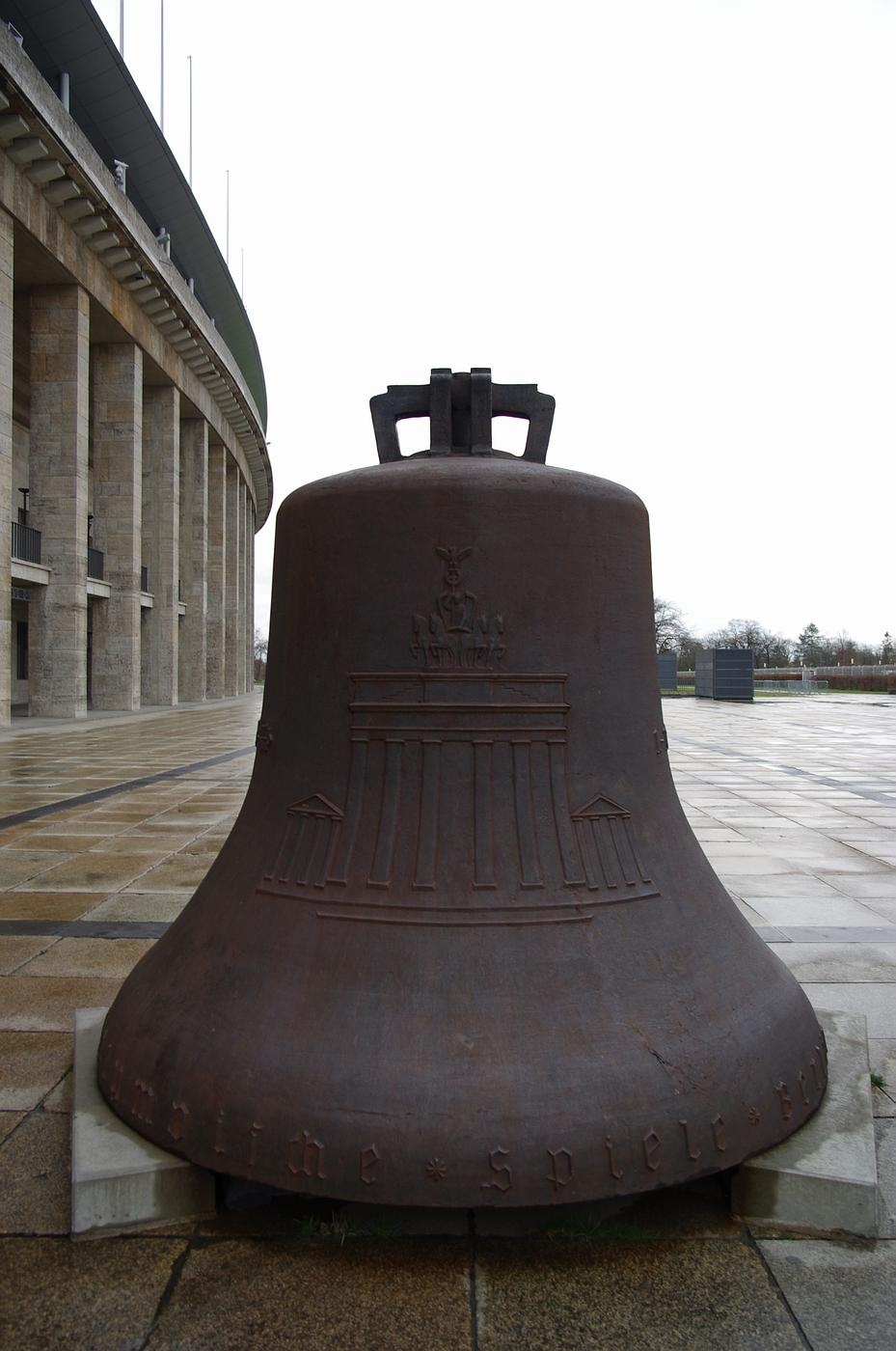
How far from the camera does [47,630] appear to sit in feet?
69.2

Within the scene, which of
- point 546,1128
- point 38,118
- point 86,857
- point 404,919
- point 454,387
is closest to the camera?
point 546,1128

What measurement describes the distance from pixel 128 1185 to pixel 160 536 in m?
29.0

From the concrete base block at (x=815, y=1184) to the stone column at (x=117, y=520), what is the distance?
24.9 m

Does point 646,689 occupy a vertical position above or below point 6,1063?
above

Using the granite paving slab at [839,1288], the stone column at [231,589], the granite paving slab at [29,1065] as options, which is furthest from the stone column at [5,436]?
the stone column at [231,589]

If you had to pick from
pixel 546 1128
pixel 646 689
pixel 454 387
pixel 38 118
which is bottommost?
pixel 546 1128

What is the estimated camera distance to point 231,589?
1638 inches

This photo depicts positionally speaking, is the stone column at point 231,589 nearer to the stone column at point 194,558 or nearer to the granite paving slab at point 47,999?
the stone column at point 194,558

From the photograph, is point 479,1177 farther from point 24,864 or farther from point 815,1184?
point 24,864

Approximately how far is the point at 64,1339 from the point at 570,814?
4.43 ft

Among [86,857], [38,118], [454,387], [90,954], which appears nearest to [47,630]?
[38,118]

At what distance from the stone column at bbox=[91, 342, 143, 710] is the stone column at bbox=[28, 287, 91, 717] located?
351 centimetres

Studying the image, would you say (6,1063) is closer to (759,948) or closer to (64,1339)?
(64,1339)

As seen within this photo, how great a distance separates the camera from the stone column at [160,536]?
2883cm
